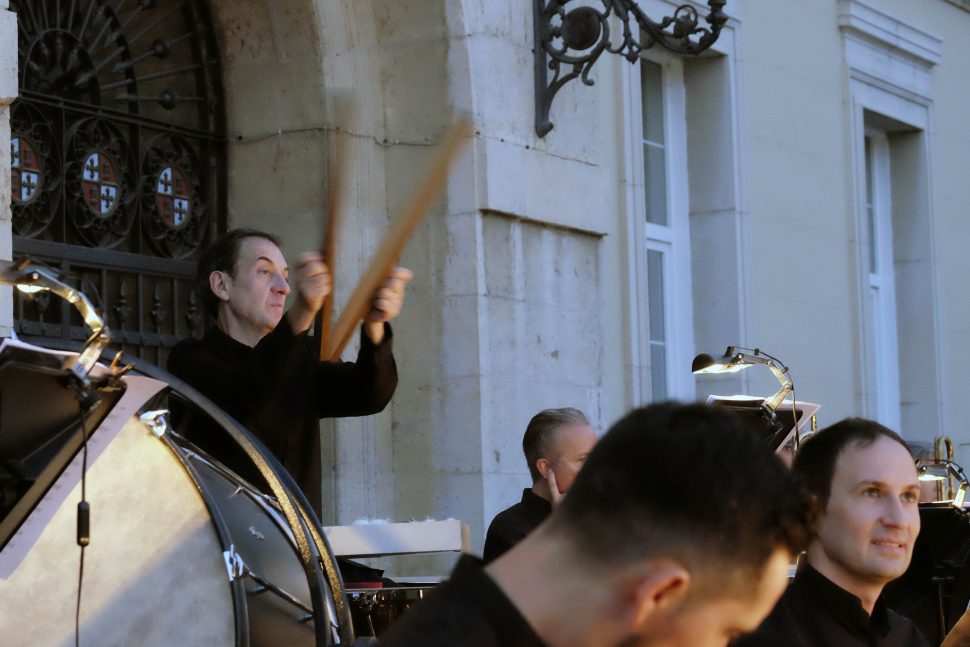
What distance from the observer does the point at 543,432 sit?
5.86 meters

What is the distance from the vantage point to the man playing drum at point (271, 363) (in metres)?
4.62

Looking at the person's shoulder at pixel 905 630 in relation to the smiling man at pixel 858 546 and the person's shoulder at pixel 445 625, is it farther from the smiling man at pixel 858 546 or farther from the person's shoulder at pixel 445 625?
the person's shoulder at pixel 445 625

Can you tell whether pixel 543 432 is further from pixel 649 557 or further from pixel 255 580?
pixel 649 557

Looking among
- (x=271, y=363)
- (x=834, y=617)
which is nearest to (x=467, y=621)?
(x=834, y=617)

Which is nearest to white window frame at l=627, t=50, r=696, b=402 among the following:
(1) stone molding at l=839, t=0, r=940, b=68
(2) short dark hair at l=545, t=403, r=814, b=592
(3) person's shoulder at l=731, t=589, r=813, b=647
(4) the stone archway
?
(1) stone molding at l=839, t=0, r=940, b=68

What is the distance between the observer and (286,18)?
286 inches

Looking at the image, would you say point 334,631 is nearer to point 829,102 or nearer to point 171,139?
point 171,139

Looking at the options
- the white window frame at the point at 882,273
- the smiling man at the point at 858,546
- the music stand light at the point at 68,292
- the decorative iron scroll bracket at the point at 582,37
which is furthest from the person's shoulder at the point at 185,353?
the white window frame at the point at 882,273

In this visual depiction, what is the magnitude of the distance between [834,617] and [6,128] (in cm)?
308

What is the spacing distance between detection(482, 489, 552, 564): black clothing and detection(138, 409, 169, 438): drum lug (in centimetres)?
166

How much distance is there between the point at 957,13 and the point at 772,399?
22.8ft

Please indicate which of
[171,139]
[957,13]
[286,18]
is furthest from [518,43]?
[957,13]

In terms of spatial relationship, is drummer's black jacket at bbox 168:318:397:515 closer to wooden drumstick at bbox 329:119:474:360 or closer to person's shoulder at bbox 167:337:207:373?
person's shoulder at bbox 167:337:207:373

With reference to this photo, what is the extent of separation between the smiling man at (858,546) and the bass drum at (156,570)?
1.08 metres
